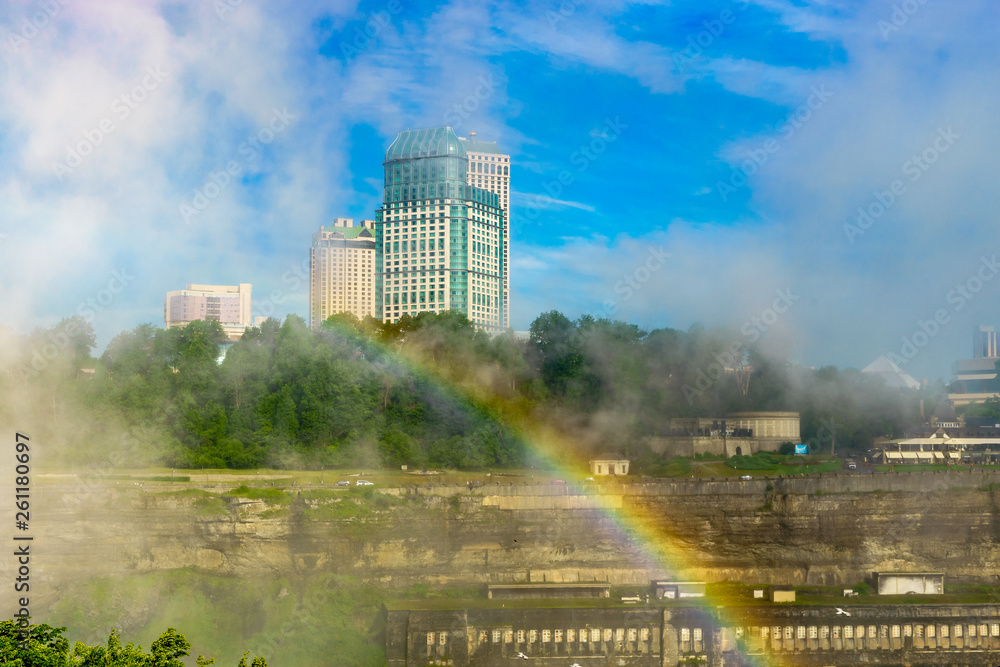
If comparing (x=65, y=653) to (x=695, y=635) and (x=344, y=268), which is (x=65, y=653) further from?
(x=344, y=268)

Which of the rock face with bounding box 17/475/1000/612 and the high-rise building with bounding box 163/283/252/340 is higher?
the high-rise building with bounding box 163/283/252/340

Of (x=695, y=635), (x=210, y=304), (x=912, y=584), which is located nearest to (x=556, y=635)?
(x=695, y=635)

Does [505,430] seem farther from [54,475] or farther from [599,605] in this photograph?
[54,475]

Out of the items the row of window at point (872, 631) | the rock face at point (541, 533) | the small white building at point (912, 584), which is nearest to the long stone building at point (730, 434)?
the rock face at point (541, 533)

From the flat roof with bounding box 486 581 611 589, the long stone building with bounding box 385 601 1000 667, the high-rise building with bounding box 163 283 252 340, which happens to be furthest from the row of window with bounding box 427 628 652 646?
the high-rise building with bounding box 163 283 252 340

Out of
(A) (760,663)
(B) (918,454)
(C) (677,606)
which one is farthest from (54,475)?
(B) (918,454)

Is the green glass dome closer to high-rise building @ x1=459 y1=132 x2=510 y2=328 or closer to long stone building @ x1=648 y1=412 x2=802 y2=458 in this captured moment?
high-rise building @ x1=459 y1=132 x2=510 y2=328

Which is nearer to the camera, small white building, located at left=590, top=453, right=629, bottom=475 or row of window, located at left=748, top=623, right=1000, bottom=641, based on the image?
row of window, located at left=748, top=623, right=1000, bottom=641
